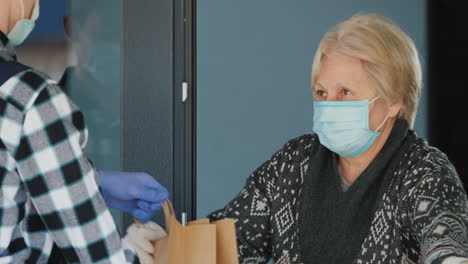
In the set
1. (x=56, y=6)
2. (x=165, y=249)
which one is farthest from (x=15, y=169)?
(x=56, y=6)

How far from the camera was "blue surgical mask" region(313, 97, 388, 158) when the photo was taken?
6.38 ft

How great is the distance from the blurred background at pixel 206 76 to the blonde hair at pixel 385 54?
102 cm

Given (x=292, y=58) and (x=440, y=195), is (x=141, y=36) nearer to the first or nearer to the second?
(x=292, y=58)

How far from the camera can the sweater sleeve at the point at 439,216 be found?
145 cm

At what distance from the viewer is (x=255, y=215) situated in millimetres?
1978

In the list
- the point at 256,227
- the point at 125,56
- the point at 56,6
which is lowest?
the point at 256,227

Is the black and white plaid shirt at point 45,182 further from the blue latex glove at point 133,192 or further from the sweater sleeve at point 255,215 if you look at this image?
the sweater sleeve at point 255,215

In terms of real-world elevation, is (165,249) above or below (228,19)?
below

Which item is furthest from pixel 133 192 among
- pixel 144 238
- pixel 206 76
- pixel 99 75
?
pixel 206 76

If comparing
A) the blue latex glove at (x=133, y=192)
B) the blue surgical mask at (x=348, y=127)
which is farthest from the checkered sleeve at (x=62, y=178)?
the blue surgical mask at (x=348, y=127)

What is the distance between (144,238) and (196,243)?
4.5 inches

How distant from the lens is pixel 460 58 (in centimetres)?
367

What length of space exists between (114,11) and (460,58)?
182cm

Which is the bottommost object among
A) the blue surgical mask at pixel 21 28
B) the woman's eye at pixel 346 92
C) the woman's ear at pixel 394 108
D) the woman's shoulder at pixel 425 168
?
the woman's shoulder at pixel 425 168
